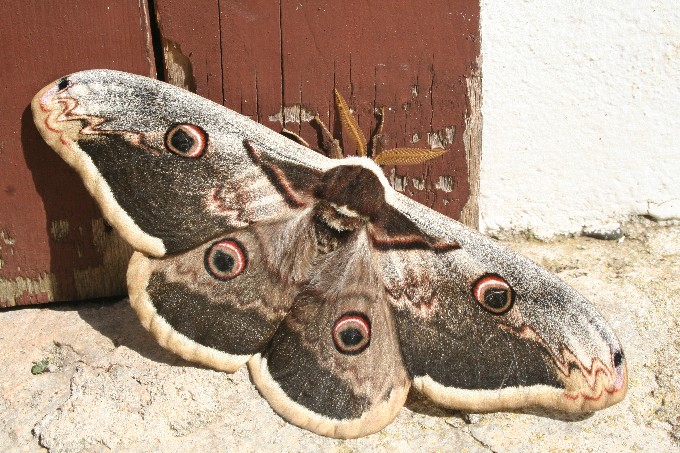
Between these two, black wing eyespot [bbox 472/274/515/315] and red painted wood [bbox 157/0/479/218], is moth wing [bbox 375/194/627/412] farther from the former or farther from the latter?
red painted wood [bbox 157/0/479/218]

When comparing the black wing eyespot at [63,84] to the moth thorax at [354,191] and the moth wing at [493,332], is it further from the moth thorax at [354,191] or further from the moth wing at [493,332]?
the moth wing at [493,332]


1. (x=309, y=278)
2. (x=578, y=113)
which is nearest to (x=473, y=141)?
(x=578, y=113)

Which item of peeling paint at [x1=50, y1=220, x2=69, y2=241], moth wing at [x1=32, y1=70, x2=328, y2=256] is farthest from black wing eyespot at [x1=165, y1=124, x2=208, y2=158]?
peeling paint at [x1=50, y1=220, x2=69, y2=241]

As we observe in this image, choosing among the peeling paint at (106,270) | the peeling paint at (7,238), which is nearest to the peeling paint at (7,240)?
the peeling paint at (7,238)

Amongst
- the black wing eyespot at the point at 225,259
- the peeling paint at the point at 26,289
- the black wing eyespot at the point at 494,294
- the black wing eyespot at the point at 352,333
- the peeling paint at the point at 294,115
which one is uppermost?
the peeling paint at the point at 294,115

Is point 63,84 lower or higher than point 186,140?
higher

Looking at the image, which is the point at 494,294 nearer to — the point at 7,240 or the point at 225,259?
the point at 225,259
